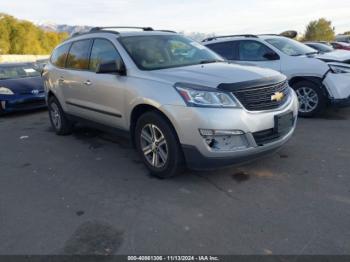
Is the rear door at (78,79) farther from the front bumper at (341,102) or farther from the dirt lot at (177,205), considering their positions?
the front bumper at (341,102)

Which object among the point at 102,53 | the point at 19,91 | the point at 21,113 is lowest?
the point at 21,113

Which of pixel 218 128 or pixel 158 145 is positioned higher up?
pixel 218 128

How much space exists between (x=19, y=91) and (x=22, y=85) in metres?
0.25

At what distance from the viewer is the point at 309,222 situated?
3131mm

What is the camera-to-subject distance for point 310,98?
684 cm

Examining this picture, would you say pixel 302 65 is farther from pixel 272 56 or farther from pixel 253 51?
pixel 253 51

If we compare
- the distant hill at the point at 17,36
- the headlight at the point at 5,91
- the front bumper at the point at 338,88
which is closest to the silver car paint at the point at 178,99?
the front bumper at the point at 338,88

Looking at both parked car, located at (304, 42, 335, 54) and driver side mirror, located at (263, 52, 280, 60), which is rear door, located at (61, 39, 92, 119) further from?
parked car, located at (304, 42, 335, 54)

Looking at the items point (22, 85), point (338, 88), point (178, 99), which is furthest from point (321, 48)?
point (22, 85)

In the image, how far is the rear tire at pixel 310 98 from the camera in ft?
21.9

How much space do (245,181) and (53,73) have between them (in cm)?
420

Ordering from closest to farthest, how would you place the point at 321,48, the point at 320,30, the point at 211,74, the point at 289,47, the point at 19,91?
1. the point at 211,74
2. the point at 289,47
3. the point at 19,91
4. the point at 321,48
5. the point at 320,30

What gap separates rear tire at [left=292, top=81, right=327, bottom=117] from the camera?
6676 mm

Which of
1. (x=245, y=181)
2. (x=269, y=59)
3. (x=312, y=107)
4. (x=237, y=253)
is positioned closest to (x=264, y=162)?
(x=245, y=181)
